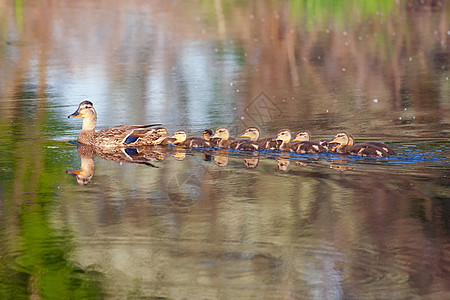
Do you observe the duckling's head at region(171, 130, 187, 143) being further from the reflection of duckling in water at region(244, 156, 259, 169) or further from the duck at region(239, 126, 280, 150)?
the reflection of duckling in water at region(244, 156, 259, 169)

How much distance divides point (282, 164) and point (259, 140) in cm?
79

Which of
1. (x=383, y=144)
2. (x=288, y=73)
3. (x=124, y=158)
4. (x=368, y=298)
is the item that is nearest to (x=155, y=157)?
(x=124, y=158)

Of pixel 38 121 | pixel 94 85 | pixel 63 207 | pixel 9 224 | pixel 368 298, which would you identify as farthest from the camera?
pixel 94 85

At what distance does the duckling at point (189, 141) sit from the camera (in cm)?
1062

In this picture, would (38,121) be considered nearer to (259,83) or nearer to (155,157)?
(155,157)

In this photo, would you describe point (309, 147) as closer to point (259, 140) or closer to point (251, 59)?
point (259, 140)

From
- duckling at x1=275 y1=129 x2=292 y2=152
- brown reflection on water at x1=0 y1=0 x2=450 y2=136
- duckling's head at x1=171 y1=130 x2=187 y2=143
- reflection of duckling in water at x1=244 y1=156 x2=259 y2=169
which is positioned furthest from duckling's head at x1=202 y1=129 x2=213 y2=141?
brown reflection on water at x1=0 y1=0 x2=450 y2=136

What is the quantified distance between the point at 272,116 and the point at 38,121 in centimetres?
322

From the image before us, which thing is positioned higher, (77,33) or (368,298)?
(77,33)

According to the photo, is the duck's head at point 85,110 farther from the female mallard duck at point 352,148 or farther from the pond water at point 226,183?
the female mallard duck at point 352,148

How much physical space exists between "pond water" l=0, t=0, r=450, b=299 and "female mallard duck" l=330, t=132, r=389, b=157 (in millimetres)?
118

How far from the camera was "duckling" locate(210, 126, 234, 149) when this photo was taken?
10625 millimetres

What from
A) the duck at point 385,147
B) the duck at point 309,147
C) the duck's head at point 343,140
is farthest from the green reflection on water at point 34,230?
the duck at point 385,147

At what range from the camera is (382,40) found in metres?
21.9
